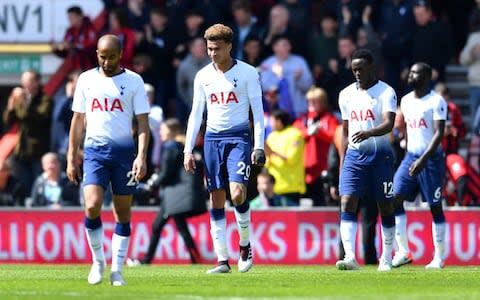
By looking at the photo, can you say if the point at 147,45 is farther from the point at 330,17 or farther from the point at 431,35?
the point at 431,35

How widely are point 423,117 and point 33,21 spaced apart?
34.0ft

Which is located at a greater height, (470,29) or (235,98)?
(470,29)

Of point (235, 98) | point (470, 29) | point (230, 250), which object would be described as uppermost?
point (470, 29)

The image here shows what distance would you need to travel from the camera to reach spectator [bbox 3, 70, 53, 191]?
24688mm

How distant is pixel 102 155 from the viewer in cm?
1445

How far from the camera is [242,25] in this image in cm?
2539

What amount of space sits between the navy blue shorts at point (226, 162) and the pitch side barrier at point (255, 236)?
572 centimetres

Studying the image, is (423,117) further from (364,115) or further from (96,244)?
(96,244)

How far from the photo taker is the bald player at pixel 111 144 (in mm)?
14383

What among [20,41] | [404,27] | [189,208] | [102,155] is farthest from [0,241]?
[102,155]

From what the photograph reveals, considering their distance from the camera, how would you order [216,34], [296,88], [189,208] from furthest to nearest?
[296,88] → [189,208] → [216,34]

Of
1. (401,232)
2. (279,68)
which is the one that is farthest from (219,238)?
(279,68)

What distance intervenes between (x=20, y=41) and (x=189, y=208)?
6976mm

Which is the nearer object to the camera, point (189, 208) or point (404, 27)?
point (189, 208)
